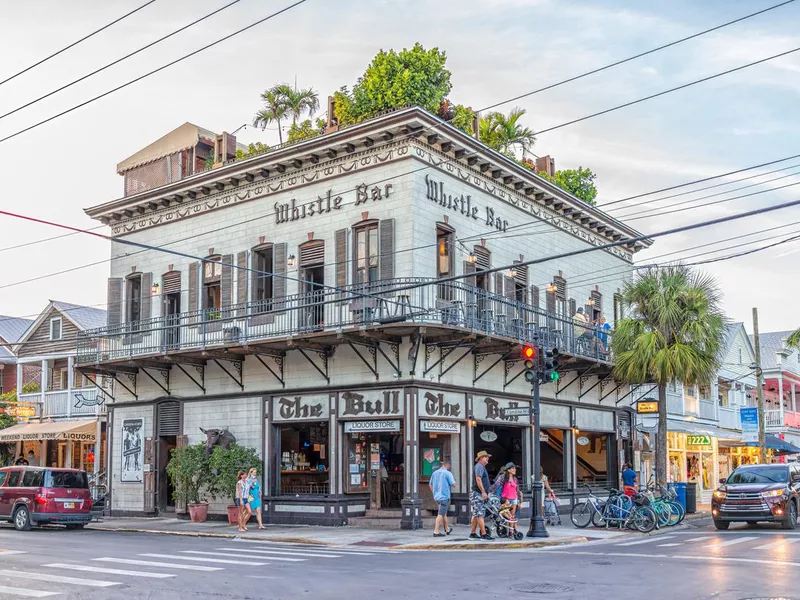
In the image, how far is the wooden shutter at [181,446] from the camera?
28188 mm

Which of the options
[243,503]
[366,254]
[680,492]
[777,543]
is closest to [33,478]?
[243,503]

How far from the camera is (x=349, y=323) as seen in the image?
24016 millimetres

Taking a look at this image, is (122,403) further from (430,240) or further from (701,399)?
(701,399)

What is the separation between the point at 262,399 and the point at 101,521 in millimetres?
6997

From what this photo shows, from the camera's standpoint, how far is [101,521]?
95.0 ft

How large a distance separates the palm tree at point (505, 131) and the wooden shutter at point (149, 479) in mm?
17754

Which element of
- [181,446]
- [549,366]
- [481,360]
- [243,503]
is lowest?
[243,503]

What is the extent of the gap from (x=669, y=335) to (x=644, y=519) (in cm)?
727

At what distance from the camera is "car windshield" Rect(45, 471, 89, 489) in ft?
82.7

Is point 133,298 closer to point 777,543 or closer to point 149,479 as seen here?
point 149,479

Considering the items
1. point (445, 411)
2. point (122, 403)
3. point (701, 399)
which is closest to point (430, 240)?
point (445, 411)

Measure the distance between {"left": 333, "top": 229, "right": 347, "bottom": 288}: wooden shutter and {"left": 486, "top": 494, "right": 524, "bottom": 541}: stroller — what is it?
7.60m

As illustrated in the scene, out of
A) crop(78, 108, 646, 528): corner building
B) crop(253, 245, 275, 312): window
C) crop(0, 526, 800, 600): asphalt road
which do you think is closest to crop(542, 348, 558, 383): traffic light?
crop(78, 108, 646, 528): corner building

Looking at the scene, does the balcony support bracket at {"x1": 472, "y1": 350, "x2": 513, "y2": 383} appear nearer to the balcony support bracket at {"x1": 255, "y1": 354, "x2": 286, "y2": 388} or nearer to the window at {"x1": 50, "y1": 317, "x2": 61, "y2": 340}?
the balcony support bracket at {"x1": 255, "y1": 354, "x2": 286, "y2": 388}
